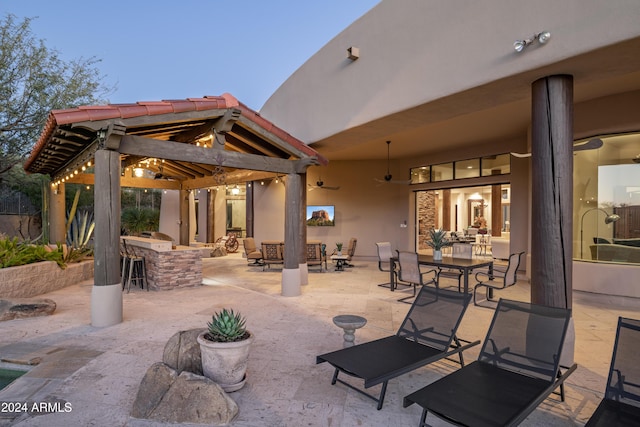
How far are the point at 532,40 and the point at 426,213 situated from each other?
15.2 m

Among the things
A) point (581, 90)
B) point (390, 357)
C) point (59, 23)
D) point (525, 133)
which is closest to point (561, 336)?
point (390, 357)

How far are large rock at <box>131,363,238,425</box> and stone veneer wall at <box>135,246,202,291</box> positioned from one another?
17.4 feet

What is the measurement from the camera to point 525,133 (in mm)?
9750

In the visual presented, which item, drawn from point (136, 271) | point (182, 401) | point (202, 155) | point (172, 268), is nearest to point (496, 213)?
point (172, 268)

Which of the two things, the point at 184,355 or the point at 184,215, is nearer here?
the point at 184,355

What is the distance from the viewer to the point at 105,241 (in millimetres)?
5250

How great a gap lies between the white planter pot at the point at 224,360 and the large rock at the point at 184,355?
15 centimetres

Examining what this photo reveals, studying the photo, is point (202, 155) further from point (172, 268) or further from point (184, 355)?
point (184, 355)

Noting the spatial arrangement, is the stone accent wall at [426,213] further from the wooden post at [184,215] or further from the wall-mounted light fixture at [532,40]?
the wall-mounted light fixture at [532,40]

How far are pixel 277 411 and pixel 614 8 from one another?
5.08m

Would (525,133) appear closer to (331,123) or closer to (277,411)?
(331,123)

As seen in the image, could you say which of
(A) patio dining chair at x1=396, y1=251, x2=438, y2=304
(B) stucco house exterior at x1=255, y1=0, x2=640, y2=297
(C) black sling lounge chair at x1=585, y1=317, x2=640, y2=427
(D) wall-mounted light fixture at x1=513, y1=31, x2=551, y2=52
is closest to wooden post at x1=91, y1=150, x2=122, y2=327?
(B) stucco house exterior at x1=255, y1=0, x2=640, y2=297

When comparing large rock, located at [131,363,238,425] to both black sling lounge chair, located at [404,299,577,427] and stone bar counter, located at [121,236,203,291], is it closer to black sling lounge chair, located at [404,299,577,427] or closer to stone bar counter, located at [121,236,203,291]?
black sling lounge chair, located at [404,299,577,427]

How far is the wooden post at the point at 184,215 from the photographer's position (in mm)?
13145
